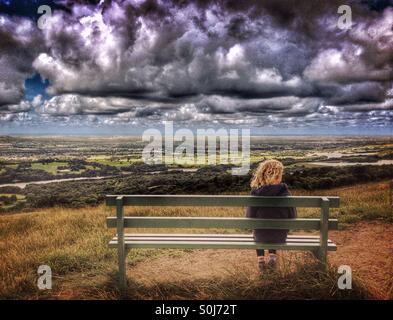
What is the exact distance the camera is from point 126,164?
3108 centimetres

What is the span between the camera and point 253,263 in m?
4.66

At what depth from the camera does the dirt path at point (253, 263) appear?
388cm

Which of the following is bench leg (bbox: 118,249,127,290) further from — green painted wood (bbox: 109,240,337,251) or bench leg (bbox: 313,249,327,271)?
bench leg (bbox: 313,249,327,271)

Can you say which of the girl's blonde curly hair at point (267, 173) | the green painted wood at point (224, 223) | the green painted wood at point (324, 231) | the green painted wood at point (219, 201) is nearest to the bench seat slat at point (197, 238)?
the green painted wood at point (324, 231)

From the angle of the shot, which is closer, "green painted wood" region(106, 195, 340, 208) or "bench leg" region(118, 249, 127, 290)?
"green painted wood" region(106, 195, 340, 208)

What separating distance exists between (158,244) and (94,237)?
2540 millimetres

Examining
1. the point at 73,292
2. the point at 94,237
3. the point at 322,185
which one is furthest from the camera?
the point at 322,185

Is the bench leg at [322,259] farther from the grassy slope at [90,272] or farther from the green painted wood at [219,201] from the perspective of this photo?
the green painted wood at [219,201]

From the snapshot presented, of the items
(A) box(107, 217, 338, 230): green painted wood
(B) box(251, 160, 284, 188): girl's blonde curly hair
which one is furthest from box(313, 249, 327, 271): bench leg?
(B) box(251, 160, 284, 188): girl's blonde curly hair

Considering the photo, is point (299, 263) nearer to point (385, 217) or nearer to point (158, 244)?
point (158, 244)

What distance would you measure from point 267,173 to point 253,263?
154 centimetres

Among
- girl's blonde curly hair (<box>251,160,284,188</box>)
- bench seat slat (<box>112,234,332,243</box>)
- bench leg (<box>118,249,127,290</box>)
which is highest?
girl's blonde curly hair (<box>251,160,284,188</box>)

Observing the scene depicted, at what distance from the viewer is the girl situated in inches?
147

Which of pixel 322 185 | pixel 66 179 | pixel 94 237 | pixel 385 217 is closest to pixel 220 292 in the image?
pixel 94 237
